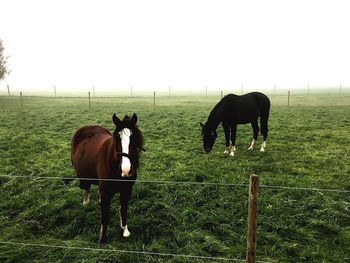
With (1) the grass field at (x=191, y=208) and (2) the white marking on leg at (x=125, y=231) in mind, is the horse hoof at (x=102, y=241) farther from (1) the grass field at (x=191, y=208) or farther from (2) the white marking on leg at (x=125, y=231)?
(2) the white marking on leg at (x=125, y=231)

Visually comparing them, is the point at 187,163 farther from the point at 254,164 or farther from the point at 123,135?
the point at 123,135

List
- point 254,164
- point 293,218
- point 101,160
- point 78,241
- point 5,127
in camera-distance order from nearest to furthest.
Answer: point 78,241
point 101,160
point 293,218
point 254,164
point 5,127

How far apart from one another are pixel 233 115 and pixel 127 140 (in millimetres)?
6398

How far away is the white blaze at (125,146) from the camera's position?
382cm

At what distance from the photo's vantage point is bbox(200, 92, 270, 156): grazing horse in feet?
31.1

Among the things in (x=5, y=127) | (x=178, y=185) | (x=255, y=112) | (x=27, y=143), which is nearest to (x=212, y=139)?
(x=255, y=112)

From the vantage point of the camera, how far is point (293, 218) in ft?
17.3

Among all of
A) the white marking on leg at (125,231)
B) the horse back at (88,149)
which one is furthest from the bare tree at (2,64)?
the white marking on leg at (125,231)

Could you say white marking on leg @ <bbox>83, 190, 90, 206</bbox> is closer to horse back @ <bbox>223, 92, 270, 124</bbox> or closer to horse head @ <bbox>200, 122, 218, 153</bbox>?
horse head @ <bbox>200, 122, 218, 153</bbox>

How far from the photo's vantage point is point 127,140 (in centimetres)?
398

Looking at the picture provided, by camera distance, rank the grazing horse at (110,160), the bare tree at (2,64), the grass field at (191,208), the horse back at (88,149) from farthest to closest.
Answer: the bare tree at (2,64)
the horse back at (88,149)
the grass field at (191,208)
the grazing horse at (110,160)

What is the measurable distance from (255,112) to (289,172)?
307 centimetres

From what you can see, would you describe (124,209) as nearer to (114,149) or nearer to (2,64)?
(114,149)

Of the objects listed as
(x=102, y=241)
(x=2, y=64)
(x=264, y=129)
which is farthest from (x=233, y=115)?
(x=2, y=64)
